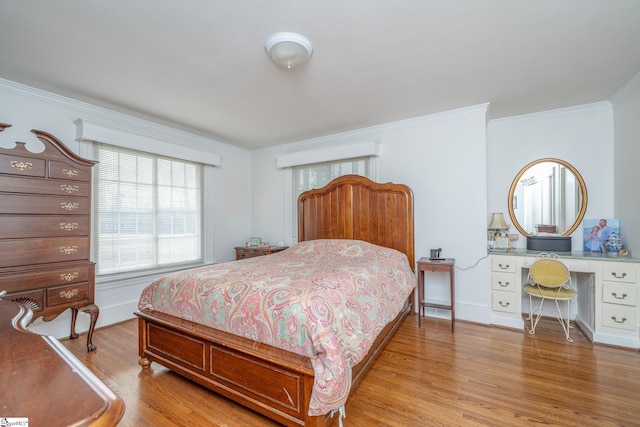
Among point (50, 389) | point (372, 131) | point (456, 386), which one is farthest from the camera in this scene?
point (372, 131)

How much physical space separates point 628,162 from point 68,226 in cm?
571

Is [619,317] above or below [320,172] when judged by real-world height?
below

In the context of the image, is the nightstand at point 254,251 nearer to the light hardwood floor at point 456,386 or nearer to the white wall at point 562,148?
the light hardwood floor at point 456,386

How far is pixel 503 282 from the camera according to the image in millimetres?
3328

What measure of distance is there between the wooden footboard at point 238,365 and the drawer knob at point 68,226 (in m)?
1.18

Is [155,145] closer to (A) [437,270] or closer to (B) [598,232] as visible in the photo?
(A) [437,270]

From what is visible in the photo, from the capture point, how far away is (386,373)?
232 cm

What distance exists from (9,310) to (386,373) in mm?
2339

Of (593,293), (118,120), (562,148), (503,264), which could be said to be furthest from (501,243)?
(118,120)

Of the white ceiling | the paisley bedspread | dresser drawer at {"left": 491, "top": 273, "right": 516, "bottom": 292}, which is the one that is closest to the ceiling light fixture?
the white ceiling

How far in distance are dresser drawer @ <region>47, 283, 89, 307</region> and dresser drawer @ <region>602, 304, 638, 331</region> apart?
511cm

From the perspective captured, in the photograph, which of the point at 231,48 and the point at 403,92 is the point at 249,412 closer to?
the point at 231,48

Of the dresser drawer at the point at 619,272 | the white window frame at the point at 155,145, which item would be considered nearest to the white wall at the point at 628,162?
the dresser drawer at the point at 619,272

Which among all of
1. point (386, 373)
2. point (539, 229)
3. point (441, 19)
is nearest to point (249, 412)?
point (386, 373)
